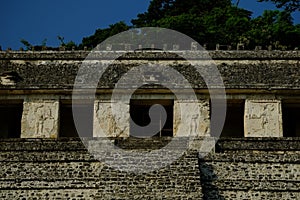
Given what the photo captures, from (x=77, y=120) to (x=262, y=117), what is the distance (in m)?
5.46

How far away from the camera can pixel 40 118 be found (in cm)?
1920

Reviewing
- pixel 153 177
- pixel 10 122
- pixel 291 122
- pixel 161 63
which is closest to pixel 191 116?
pixel 161 63

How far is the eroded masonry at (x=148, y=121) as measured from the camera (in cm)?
1303

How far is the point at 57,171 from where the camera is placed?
1334 cm

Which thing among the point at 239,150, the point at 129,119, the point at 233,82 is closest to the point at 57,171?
the point at 239,150

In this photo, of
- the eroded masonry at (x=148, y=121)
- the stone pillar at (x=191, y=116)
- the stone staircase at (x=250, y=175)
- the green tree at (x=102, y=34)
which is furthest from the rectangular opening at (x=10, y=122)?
the green tree at (x=102, y=34)

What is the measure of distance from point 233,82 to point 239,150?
4.65 metres

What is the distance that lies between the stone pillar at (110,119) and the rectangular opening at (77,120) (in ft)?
1.56

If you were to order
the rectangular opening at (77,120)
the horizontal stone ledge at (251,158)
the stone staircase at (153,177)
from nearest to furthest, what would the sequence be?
the stone staircase at (153,177) → the horizontal stone ledge at (251,158) → the rectangular opening at (77,120)

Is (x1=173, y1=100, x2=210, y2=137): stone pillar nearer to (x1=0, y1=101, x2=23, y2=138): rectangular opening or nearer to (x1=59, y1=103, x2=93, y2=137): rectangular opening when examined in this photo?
(x1=59, y1=103, x2=93, y2=137): rectangular opening

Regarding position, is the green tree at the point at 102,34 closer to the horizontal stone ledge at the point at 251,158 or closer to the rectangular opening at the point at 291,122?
the rectangular opening at the point at 291,122

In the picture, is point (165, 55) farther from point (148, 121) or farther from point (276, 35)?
point (276, 35)

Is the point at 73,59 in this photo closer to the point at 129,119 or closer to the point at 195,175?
the point at 129,119

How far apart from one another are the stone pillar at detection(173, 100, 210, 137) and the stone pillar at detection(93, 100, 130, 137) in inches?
54.5
